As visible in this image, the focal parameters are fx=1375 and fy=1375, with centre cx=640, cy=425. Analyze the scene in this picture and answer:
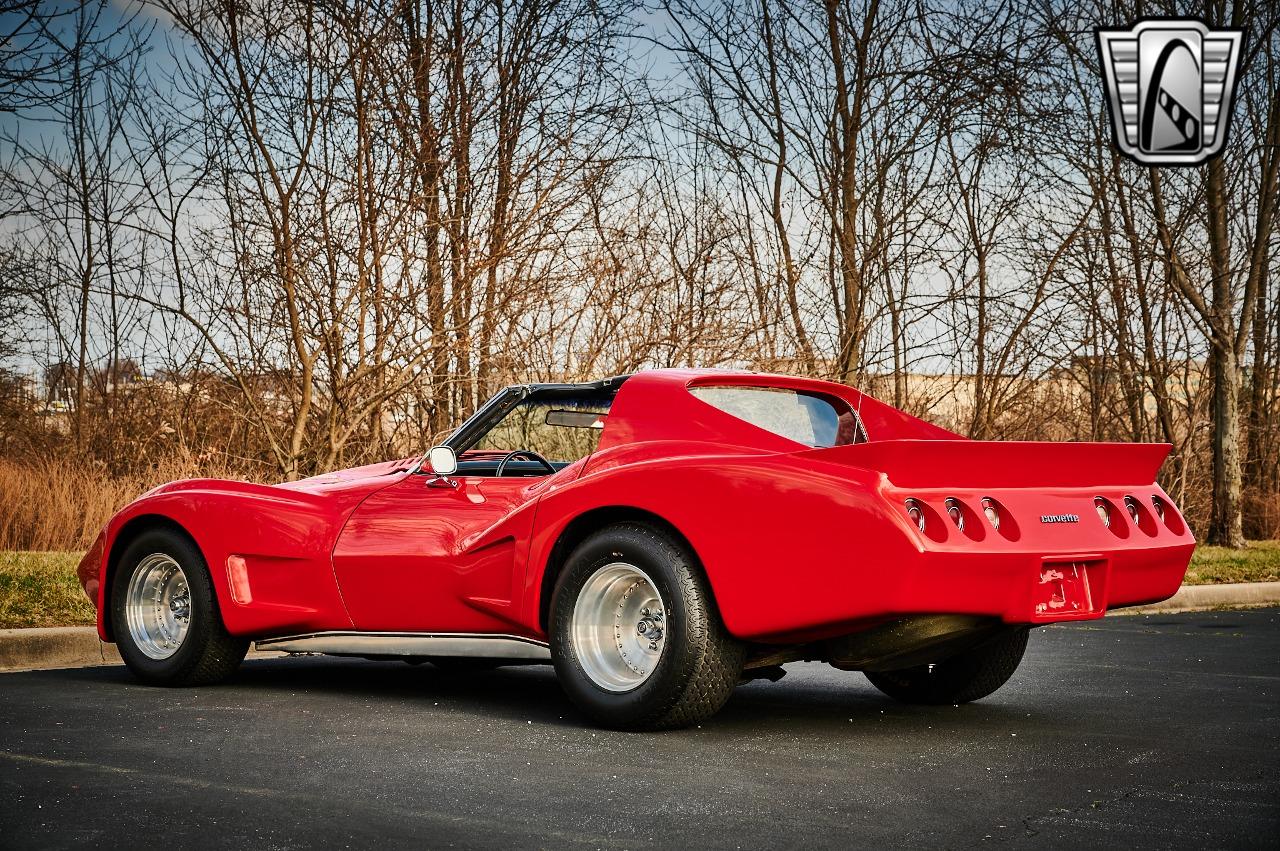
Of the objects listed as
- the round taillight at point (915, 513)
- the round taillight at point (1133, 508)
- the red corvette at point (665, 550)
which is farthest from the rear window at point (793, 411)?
the round taillight at point (1133, 508)

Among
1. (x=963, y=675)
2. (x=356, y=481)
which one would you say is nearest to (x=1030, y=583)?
(x=963, y=675)

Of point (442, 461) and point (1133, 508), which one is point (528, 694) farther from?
point (1133, 508)

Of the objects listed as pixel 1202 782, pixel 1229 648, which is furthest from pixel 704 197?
pixel 1202 782

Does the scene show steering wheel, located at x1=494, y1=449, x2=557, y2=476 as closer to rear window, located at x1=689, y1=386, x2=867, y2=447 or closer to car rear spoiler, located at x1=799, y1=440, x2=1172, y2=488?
rear window, located at x1=689, y1=386, x2=867, y2=447

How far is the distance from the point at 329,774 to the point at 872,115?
37.6 ft

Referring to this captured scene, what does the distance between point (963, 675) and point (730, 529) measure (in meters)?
→ 1.83

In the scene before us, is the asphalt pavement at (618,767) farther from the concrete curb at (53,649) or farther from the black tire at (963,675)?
the concrete curb at (53,649)

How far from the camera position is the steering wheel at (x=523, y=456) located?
618cm

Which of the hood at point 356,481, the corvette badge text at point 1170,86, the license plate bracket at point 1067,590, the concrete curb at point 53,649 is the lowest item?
the concrete curb at point 53,649

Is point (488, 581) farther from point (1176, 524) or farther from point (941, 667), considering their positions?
point (1176, 524)

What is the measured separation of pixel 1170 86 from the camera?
16.0 meters

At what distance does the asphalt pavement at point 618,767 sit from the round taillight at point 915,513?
32.1 inches

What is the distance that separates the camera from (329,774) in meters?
4.39

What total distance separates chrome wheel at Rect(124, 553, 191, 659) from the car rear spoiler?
340cm
